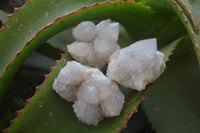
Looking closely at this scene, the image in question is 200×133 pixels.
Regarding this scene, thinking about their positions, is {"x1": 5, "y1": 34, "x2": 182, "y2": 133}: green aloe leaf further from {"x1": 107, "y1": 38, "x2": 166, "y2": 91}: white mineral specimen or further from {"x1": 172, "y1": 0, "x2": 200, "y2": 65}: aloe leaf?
{"x1": 172, "y1": 0, "x2": 200, "y2": 65}: aloe leaf

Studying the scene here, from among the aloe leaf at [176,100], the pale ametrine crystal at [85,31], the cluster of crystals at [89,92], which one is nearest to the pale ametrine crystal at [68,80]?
the cluster of crystals at [89,92]

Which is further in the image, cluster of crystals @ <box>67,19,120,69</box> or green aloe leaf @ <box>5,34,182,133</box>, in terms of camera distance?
cluster of crystals @ <box>67,19,120,69</box>

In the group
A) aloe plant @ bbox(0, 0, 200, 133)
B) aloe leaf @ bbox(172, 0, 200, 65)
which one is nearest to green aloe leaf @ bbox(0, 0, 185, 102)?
aloe plant @ bbox(0, 0, 200, 133)

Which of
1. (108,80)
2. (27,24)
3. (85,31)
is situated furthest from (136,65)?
(27,24)

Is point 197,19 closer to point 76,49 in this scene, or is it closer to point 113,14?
point 113,14

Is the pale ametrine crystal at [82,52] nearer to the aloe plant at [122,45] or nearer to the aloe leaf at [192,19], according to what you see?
the aloe plant at [122,45]

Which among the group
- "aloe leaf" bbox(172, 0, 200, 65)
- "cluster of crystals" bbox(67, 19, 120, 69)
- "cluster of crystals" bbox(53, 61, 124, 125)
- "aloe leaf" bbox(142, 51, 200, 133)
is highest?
"aloe leaf" bbox(172, 0, 200, 65)

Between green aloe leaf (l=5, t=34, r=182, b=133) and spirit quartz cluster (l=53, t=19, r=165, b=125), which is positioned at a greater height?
spirit quartz cluster (l=53, t=19, r=165, b=125)
